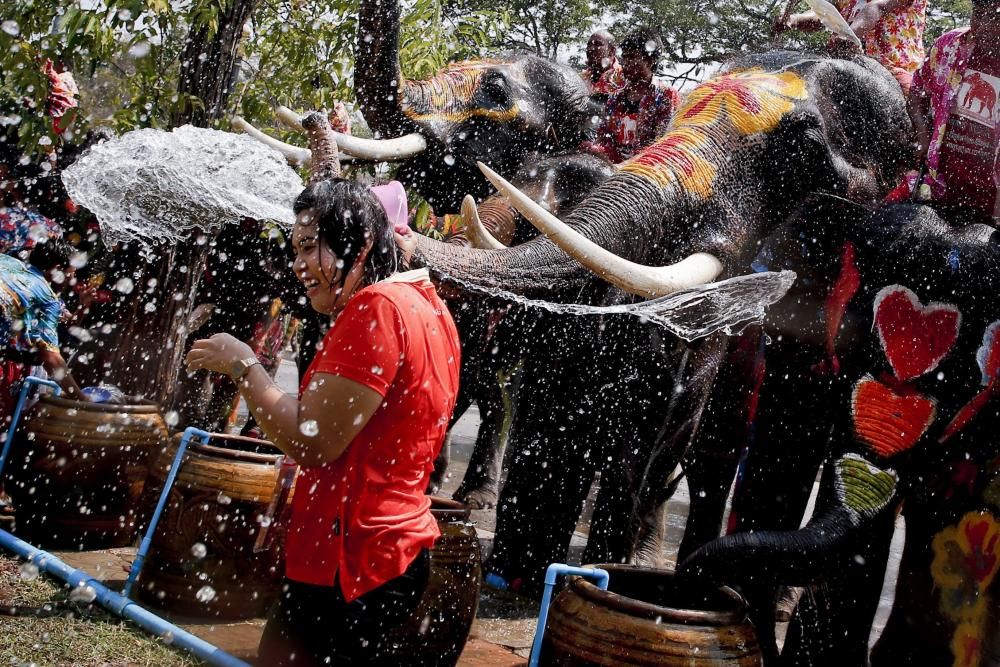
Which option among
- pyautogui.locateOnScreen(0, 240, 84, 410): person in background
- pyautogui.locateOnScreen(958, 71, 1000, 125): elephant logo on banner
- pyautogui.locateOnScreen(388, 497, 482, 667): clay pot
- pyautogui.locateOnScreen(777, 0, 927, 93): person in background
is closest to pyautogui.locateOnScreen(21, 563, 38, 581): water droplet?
pyautogui.locateOnScreen(0, 240, 84, 410): person in background

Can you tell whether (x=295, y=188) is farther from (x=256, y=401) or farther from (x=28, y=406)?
(x=256, y=401)

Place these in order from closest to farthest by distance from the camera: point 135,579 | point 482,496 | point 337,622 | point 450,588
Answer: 1. point 337,622
2. point 450,588
3. point 135,579
4. point 482,496

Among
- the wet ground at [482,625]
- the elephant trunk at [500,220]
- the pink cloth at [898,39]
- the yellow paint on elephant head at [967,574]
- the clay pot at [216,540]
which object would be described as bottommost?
the wet ground at [482,625]

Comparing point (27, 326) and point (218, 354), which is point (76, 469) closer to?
point (27, 326)

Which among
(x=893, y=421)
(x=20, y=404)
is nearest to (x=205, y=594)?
(x=20, y=404)

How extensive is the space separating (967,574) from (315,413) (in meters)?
2.03

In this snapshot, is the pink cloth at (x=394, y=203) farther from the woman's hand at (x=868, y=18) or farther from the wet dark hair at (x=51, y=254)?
the wet dark hair at (x=51, y=254)

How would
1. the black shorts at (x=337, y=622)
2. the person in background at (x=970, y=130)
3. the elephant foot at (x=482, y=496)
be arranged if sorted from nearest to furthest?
the black shorts at (x=337, y=622), the person in background at (x=970, y=130), the elephant foot at (x=482, y=496)

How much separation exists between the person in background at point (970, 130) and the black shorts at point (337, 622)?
7.48 feet

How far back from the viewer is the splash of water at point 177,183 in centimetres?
543

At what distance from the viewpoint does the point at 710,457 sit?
16.2ft

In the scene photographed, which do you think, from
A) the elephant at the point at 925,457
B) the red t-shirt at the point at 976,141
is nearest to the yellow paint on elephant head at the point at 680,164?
the red t-shirt at the point at 976,141

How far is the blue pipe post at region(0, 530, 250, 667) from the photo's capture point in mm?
3170

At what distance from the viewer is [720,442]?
194 inches
